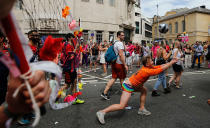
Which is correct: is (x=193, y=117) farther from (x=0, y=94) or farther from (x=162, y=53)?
(x=0, y=94)

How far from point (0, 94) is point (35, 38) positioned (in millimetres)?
1280

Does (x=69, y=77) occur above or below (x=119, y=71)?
below

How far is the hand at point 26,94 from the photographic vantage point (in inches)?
30.9

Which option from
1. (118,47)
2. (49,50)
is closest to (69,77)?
(118,47)

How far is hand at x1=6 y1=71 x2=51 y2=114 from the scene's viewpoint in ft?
2.57

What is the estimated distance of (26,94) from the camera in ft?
2.52

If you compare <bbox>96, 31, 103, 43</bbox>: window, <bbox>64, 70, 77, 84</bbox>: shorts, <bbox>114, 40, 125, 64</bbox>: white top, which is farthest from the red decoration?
<bbox>96, 31, 103, 43</bbox>: window

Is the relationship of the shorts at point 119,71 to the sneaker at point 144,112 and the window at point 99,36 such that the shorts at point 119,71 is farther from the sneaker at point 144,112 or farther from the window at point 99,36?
the window at point 99,36

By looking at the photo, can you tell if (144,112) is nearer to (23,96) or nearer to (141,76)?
(141,76)

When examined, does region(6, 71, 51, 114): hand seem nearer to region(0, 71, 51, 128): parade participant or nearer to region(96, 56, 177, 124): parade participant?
region(0, 71, 51, 128): parade participant

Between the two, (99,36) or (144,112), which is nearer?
(144,112)

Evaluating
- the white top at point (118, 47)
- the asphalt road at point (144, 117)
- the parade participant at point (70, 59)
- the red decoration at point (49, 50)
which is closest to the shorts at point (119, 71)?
the white top at point (118, 47)

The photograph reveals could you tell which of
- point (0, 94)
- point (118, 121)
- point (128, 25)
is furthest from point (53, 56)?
point (128, 25)

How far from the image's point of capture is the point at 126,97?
319 cm
